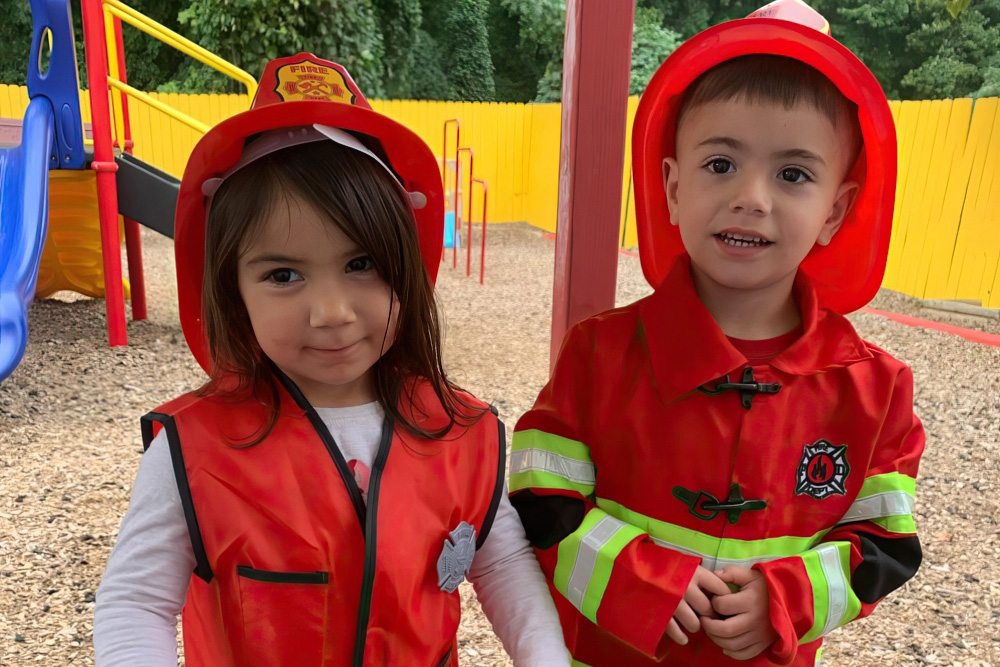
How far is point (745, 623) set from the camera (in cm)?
100

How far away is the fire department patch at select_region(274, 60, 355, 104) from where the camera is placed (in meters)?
1.00

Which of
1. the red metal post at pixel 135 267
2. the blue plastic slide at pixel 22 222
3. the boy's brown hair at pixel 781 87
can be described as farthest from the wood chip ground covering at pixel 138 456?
the boy's brown hair at pixel 781 87

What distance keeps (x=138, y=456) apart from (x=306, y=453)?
2.33m

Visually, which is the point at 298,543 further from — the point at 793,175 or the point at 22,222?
the point at 22,222

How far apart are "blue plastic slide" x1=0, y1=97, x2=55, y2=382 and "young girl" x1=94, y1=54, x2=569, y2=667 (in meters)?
2.02

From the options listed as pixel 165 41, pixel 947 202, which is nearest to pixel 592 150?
pixel 165 41

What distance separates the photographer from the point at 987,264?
6.66 metres

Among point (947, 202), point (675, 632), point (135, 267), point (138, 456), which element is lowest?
point (138, 456)

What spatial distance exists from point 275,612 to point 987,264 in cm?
738

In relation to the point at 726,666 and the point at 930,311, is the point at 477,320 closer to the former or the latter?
the point at 930,311

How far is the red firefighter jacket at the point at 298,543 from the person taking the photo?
3.03ft

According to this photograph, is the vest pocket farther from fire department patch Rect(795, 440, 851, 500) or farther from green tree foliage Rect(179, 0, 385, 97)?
green tree foliage Rect(179, 0, 385, 97)

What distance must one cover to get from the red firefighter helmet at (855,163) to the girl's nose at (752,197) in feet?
0.58

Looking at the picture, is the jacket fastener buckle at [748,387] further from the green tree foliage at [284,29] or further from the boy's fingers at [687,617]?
the green tree foliage at [284,29]
